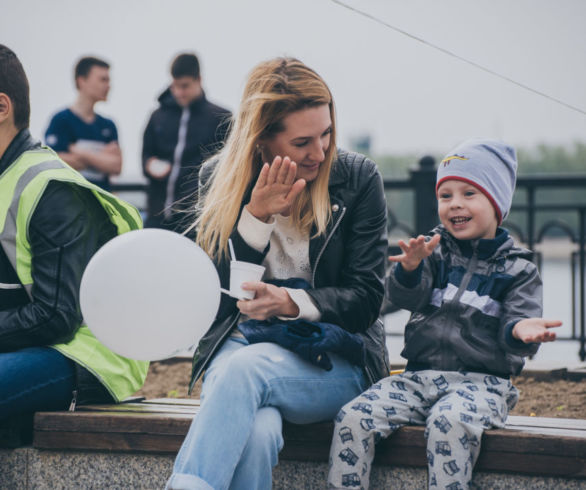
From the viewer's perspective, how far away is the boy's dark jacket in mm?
2457

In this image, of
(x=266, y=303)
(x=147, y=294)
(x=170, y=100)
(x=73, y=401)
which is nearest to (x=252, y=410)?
(x=266, y=303)

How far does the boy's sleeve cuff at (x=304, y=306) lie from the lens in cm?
249

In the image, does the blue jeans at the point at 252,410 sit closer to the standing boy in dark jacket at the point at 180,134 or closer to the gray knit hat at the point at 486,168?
the gray knit hat at the point at 486,168

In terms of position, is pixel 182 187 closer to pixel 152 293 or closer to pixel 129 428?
pixel 129 428

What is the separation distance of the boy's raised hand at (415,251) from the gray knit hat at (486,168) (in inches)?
10.5

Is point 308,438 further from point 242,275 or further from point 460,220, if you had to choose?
point 460,220

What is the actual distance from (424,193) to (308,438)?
3418 millimetres

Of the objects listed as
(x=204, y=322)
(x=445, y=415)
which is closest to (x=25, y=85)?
(x=204, y=322)

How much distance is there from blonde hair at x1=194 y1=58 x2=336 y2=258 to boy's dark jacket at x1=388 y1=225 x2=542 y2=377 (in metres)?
0.37

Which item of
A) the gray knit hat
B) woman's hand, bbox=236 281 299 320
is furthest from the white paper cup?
the gray knit hat

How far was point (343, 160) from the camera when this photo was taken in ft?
9.24

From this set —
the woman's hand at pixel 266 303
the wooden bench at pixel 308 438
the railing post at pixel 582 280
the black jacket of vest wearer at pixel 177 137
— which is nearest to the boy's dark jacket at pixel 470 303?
the wooden bench at pixel 308 438

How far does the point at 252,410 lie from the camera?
228 centimetres

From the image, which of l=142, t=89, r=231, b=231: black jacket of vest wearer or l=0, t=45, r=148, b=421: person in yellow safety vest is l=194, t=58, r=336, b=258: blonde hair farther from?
l=142, t=89, r=231, b=231: black jacket of vest wearer
